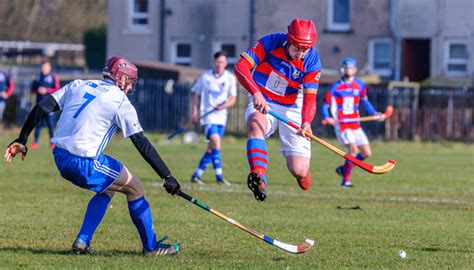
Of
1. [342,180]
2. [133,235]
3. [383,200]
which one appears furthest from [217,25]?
[133,235]

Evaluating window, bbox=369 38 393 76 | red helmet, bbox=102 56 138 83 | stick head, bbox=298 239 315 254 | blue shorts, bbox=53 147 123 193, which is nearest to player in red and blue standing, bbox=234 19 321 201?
stick head, bbox=298 239 315 254

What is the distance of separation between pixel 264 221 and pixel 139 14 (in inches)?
1332

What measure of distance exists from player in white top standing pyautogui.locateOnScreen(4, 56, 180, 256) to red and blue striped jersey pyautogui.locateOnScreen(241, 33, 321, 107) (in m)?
2.06

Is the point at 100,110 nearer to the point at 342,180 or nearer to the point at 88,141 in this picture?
Answer: the point at 88,141

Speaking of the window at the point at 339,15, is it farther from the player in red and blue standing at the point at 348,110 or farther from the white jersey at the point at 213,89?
the player in red and blue standing at the point at 348,110

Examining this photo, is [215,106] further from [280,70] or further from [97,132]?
[97,132]

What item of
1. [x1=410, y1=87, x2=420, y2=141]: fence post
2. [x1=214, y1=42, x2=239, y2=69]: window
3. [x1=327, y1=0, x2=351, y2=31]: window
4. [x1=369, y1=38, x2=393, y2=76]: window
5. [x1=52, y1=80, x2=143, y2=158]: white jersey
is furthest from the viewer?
[x1=214, y1=42, x2=239, y2=69]: window

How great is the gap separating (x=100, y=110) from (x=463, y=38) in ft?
101

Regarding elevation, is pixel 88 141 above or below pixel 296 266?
above

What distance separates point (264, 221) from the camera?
41.0ft

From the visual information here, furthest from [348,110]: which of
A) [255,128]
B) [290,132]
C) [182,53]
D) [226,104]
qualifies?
[182,53]

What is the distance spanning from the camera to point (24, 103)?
3409 centimetres

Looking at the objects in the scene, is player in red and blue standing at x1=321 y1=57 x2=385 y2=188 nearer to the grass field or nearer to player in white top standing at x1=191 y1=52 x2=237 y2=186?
the grass field

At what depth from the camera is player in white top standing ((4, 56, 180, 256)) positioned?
9125 millimetres
